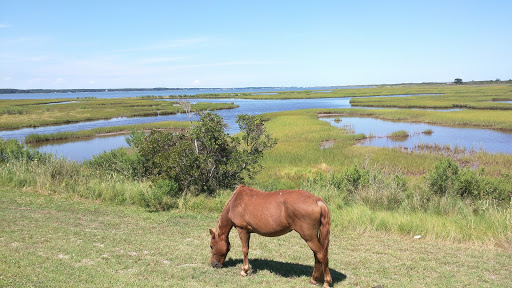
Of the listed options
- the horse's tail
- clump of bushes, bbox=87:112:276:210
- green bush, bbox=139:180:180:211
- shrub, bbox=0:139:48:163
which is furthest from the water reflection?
the horse's tail

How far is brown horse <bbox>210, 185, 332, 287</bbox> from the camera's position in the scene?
17.5ft

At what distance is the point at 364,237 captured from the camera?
27.5 ft

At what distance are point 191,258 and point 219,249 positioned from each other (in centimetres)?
83

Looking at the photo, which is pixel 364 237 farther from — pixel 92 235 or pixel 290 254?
pixel 92 235

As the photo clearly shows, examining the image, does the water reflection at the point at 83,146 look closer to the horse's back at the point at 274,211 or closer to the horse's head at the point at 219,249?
the horse's head at the point at 219,249

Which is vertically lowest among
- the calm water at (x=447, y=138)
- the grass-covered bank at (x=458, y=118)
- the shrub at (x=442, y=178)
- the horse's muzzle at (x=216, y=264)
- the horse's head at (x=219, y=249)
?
the calm water at (x=447, y=138)

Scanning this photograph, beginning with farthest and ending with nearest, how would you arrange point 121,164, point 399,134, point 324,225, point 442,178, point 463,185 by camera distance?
point 399,134 < point 121,164 < point 442,178 < point 463,185 < point 324,225

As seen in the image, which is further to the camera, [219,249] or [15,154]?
[15,154]

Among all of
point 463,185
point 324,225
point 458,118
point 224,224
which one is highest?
point 324,225

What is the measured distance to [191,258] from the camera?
6.73m

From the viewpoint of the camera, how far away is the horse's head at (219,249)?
6.19m

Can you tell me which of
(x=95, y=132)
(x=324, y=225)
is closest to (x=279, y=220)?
(x=324, y=225)


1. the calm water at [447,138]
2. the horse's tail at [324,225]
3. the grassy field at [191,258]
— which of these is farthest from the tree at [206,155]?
the calm water at [447,138]

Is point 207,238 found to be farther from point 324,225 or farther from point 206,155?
point 206,155
